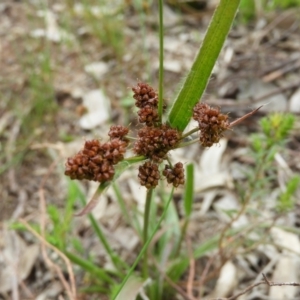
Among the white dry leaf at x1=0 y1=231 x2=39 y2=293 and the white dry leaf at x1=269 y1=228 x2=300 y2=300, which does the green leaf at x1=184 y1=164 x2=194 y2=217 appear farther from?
the white dry leaf at x1=0 y1=231 x2=39 y2=293

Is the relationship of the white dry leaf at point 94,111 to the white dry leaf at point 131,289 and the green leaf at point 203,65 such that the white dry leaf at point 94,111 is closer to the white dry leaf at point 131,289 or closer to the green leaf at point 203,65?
the white dry leaf at point 131,289

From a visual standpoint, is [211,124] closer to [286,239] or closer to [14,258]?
[286,239]

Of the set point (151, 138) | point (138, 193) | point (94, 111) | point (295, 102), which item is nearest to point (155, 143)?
point (151, 138)

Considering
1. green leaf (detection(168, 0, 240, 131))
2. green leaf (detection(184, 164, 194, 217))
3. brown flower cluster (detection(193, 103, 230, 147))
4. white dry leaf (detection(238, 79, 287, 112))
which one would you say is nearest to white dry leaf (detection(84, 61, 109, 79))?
white dry leaf (detection(238, 79, 287, 112))

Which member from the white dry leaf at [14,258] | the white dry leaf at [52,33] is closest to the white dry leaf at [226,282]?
the white dry leaf at [14,258]

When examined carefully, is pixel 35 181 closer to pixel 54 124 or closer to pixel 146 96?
pixel 54 124
